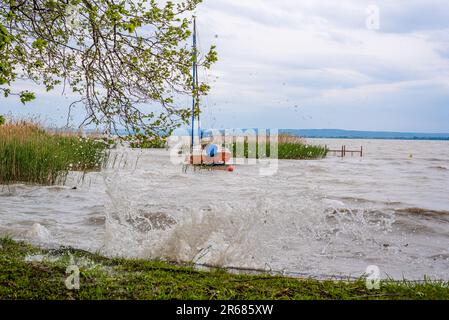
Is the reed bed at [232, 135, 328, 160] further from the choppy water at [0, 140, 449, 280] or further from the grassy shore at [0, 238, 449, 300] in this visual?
the grassy shore at [0, 238, 449, 300]

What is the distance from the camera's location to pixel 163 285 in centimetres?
444

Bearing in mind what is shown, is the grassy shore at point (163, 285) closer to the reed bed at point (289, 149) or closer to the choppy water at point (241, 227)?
the choppy water at point (241, 227)

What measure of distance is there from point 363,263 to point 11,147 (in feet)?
36.3

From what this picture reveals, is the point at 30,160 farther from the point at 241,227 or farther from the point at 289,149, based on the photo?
the point at 289,149

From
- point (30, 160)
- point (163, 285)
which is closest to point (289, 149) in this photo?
point (30, 160)

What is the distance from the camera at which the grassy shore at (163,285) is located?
13.7 ft

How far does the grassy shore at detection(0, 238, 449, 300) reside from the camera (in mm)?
4172

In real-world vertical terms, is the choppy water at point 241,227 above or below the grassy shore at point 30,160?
below

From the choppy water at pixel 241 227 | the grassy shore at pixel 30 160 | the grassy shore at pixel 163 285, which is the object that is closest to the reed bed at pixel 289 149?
the choppy water at pixel 241 227

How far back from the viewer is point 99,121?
6.30 meters

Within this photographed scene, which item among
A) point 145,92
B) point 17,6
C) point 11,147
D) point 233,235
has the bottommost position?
point 233,235
